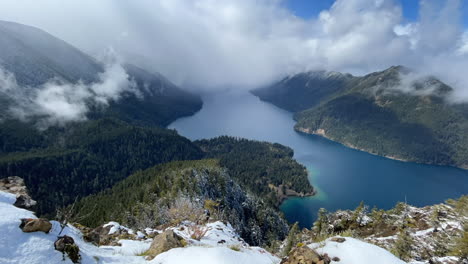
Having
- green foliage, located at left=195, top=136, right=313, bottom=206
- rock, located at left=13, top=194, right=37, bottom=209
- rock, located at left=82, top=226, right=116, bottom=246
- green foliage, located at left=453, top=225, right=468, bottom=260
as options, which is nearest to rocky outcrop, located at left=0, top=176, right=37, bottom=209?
rock, located at left=13, top=194, right=37, bottom=209

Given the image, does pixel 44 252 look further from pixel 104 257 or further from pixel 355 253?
pixel 355 253

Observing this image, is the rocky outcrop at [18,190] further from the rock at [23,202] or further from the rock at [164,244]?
the rock at [164,244]

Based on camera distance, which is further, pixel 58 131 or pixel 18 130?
pixel 58 131

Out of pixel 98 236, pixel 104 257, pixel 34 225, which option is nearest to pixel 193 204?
pixel 98 236

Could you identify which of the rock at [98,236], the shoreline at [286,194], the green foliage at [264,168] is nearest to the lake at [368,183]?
the shoreline at [286,194]

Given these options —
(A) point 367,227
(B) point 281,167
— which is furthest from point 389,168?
(A) point 367,227

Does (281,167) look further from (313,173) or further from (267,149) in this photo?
(267,149)
